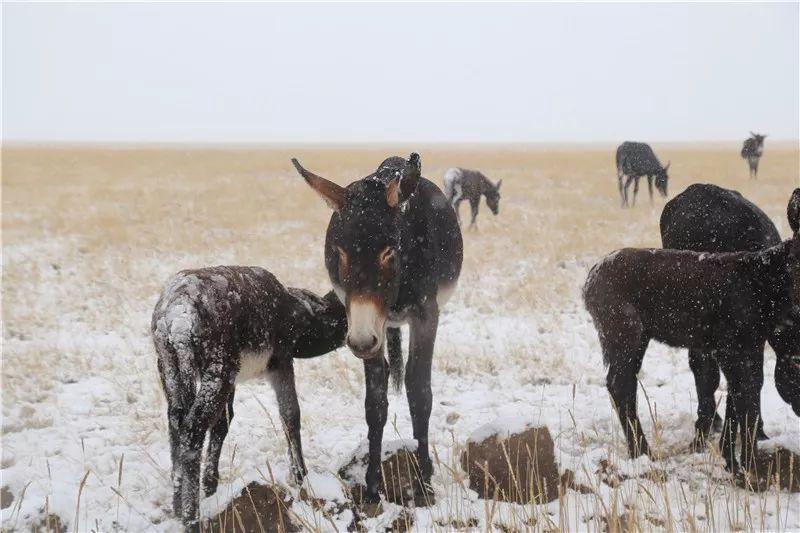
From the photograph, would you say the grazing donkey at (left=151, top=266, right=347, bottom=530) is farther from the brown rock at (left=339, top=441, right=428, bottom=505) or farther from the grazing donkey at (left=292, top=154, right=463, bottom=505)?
the grazing donkey at (left=292, top=154, right=463, bottom=505)

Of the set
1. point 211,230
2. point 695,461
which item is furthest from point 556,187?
point 695,461

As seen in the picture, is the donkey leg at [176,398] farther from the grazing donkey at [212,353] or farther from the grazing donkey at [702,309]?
the grazing donkey at [702,309]

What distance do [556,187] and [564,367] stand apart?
22727mm

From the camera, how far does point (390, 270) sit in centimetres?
382

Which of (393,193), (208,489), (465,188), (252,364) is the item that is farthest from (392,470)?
(465,188)

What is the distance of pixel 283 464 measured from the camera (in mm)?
4949

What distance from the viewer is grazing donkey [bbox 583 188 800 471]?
4305mm

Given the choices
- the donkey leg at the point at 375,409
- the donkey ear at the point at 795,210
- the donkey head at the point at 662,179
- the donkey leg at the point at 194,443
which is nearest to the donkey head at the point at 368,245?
the donkey leg at the point at 375,409

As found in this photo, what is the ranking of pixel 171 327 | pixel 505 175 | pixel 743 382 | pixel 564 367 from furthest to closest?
pixel 505 175, pixel 564 367, pixel 743 382, pixel 171 327

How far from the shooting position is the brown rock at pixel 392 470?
4285 mm

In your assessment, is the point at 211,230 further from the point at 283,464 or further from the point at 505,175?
the point at 505,175

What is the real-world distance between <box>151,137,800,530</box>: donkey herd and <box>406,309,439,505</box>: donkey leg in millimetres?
11

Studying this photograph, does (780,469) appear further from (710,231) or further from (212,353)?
(212,353)

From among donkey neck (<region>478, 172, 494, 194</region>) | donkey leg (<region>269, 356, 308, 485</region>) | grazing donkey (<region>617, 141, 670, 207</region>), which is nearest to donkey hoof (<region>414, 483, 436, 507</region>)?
donkey leg (<region>269, 356, 308, 485</region>)
